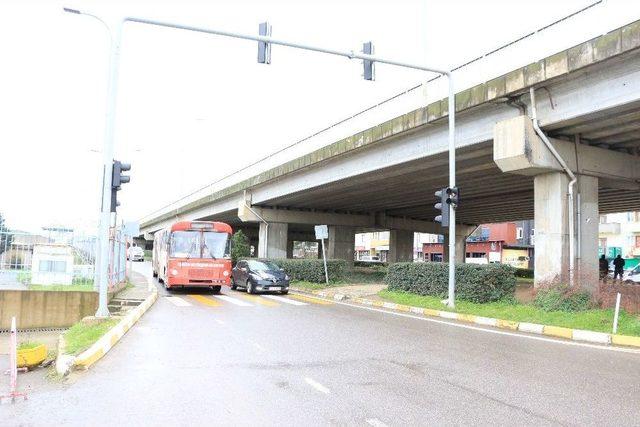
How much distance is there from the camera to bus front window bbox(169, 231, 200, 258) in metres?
21.7

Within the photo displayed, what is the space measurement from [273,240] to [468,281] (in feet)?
80.1

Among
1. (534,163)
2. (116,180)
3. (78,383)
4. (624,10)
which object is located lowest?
(78,383)

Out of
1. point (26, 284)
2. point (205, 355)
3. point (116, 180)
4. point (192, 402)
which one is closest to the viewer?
point (192, 402)

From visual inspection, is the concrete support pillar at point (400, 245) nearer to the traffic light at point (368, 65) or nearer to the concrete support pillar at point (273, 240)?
the concrete support pillar at point (273, 240)

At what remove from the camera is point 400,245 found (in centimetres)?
4900

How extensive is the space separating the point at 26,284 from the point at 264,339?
9.78 m

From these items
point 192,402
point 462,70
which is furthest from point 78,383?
point 462,70

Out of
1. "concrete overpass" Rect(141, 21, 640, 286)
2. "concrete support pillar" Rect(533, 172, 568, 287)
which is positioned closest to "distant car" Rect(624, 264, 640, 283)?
"concrete overpass" Rect(141, 21, 640, 286)

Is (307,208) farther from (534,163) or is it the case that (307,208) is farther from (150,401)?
(150,401)

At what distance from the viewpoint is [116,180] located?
11.8 meters

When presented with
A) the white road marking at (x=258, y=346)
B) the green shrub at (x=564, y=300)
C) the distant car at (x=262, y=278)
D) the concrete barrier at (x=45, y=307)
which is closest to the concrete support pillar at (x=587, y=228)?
the green shrub at (x=564, y=300)

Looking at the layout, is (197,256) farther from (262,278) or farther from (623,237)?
(623,237)

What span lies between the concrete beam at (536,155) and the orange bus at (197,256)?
11.8 meters

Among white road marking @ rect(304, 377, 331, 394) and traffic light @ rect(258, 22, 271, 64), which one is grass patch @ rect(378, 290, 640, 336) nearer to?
white road marking @ rect(304, 377, 331, 394)
